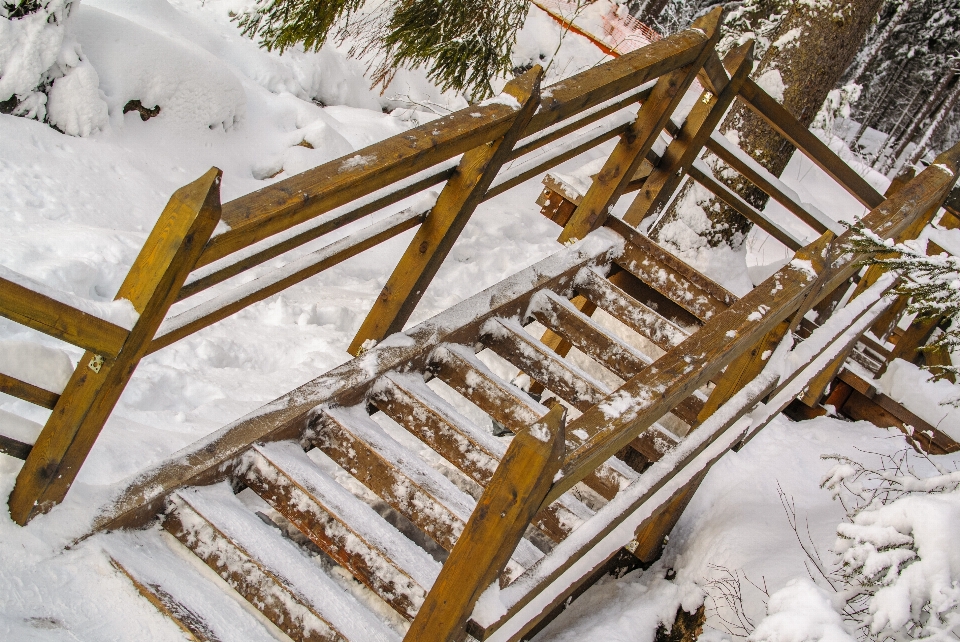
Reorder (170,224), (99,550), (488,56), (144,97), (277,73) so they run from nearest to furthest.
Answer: (170,224) → (99,550) → (144,97) → (488,56) → (277,73)

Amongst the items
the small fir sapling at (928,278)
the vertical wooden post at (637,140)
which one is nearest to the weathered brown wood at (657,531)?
the small fir sapling at (928,278)

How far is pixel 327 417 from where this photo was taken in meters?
3.06

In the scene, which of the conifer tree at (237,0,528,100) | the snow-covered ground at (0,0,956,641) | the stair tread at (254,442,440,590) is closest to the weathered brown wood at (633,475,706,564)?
the snow-covered ground at (0,0,956,641)

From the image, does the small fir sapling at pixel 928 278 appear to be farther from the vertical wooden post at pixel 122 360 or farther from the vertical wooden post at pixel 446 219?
the vertical wooden post at pixel 122 360

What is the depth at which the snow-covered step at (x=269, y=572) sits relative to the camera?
254 cm

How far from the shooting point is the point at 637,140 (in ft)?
13.8

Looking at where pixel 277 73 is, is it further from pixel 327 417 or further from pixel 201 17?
pixel 327 417

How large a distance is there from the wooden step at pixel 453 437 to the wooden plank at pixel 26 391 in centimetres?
124

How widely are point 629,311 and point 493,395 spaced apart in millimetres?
1103

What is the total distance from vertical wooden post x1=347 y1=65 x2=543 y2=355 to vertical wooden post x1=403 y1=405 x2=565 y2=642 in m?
1.50

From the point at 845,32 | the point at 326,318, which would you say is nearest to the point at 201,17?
the point at 326,318

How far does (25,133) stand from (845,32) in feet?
19.1

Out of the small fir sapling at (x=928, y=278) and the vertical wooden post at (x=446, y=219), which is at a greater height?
the small fir sapling at (x=928, y=278)

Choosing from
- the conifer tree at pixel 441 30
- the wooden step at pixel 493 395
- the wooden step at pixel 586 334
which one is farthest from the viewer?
the conifer tree at pixel 441 30
